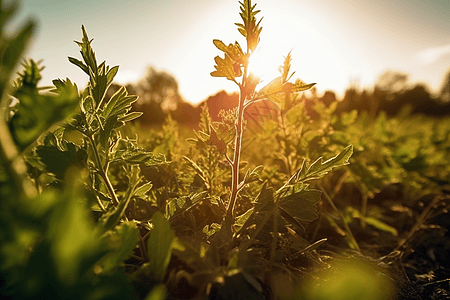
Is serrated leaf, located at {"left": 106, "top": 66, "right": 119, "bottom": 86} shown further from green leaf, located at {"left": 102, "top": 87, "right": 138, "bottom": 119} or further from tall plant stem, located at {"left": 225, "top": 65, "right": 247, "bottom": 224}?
tall plant stem, located at {"left": 225, "top": 65, "right": 247, "bottom": 224}

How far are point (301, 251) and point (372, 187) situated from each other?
1256 mm

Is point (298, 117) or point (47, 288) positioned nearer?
point (47, 288)

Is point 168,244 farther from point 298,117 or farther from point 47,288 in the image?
point 298,117

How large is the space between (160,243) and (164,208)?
1.26 feet

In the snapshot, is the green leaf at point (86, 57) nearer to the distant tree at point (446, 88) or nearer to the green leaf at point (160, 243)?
the green leaf at point (160, 243)

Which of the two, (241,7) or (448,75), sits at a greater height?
(241,7)

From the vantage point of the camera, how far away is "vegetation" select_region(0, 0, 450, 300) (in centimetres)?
35

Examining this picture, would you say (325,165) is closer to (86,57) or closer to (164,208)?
(164,208)

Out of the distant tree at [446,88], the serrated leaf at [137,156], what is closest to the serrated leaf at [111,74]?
the serrated leaf at [137,156]

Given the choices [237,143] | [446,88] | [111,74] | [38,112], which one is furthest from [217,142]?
[446,88]

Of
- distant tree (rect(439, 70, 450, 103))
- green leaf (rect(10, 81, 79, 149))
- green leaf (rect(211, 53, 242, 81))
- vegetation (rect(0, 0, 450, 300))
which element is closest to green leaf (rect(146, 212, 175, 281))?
vegetation (rect(0, 0, 450, 300))

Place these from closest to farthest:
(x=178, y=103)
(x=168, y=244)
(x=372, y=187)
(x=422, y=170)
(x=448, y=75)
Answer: (x=168, y=244), (x=372, y=187), (x=422, y=170), (x=178, y=103), (x=448, y=75)

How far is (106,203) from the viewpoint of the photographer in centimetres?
70

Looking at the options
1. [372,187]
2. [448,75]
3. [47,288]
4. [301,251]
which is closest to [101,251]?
[47,288]
